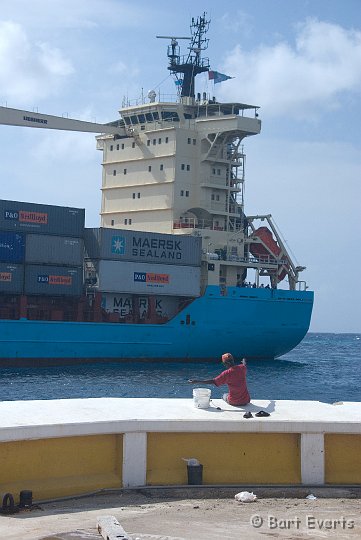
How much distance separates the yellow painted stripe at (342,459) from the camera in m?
6.38

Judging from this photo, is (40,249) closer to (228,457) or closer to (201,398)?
(201,398)

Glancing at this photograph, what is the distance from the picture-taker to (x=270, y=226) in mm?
37406

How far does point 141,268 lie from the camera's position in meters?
31.4

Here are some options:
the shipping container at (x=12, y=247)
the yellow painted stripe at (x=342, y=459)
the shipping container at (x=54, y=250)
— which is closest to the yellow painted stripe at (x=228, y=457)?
the yellow painted stripe at (x=342, y=459)

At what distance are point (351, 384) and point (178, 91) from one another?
1738 centimetres

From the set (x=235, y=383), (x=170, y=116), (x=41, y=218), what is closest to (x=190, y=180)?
(x=170, y=116)

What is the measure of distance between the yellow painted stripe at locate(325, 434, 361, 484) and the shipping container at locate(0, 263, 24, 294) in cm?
2315

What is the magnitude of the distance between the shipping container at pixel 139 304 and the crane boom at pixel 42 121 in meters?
7.03

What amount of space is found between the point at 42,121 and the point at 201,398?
27429 millimetres

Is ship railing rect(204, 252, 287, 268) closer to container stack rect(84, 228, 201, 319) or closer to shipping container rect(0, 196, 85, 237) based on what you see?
container stack rect(84, 228, 201, 319)

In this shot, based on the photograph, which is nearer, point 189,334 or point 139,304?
point 189,334

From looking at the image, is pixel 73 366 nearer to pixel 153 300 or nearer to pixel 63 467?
pixel 153 300

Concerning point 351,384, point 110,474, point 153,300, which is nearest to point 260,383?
point 351,384

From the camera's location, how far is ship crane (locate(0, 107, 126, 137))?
31516 millimetres
